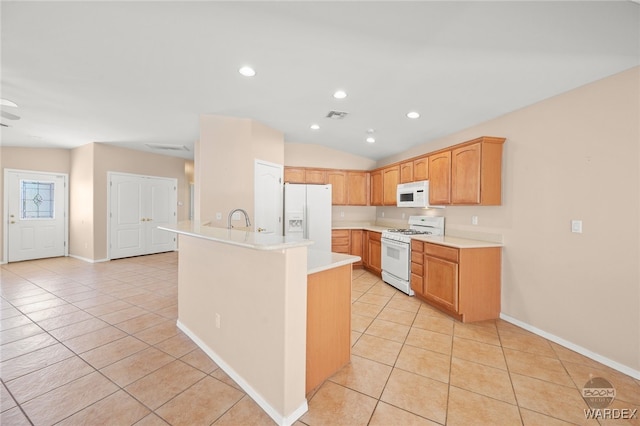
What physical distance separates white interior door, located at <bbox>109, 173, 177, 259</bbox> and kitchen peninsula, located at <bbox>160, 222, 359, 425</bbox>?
5055mm

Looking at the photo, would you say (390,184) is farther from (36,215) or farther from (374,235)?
(36,215)

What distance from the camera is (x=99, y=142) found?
5.84 m

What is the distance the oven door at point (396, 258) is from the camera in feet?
13.1

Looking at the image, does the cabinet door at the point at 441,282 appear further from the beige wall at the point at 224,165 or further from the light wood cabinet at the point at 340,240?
the beige wall at the point at 224,165

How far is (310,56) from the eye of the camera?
2.36 metres

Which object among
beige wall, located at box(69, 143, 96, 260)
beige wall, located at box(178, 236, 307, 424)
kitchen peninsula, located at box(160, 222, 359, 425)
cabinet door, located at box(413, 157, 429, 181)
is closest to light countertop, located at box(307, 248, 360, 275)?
kitchen peninsula, located at box(160, 222, 359, 425)

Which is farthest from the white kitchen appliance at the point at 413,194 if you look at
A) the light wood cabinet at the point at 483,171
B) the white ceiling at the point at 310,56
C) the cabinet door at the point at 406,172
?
the white ceiling at the point at 310,56

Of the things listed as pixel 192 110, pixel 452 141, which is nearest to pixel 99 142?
pixel 192 110

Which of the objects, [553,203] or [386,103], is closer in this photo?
[553,203]

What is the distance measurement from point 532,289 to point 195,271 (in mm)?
3556

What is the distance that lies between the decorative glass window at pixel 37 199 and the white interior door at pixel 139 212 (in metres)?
1.57

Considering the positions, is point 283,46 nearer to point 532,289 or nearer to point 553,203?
point 553,203

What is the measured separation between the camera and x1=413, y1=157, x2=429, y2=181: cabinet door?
13.6ft

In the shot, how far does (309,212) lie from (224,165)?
1.81m
